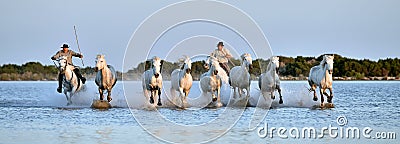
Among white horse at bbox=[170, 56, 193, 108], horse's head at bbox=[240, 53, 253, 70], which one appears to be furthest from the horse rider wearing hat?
white horse at bbox=[170, 56, 193, 108]

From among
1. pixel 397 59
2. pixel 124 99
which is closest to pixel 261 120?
pixel 124 99

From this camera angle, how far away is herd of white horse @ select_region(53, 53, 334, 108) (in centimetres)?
2377

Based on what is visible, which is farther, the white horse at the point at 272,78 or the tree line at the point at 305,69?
the tree line at the point at 305,69

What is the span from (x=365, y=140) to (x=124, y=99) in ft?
40.8

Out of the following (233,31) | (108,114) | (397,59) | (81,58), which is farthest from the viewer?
(397,59)

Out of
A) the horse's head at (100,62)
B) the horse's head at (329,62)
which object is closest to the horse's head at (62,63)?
the horse's head at (100,62)

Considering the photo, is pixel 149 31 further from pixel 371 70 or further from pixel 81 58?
pixel 371 70

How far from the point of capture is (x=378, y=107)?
24.7 m

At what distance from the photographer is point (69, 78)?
83.1 feet

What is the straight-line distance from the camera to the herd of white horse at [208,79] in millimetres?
23766

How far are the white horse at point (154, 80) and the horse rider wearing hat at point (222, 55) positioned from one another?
9.40 feet

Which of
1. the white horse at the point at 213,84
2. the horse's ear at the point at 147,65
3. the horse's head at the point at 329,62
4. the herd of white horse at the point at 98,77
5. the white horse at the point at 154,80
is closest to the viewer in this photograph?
the horse's head at the point at 329,62

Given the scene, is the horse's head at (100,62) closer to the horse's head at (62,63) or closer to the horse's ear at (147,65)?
the horse's head at (62,63)

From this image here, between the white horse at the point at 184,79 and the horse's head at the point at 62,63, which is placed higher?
the horse's head at the point at 62,63
